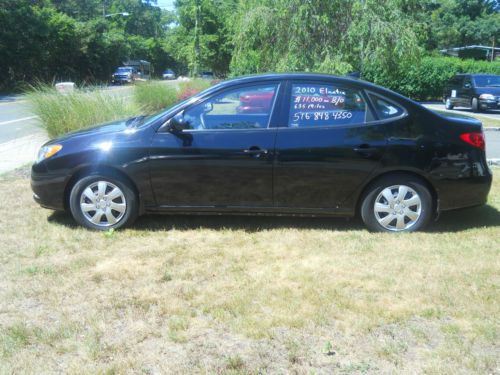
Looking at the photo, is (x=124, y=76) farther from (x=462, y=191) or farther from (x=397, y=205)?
(x=462, y=191)

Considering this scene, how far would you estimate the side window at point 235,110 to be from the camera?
5.17 meters

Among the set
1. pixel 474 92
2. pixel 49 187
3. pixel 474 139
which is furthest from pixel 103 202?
pixel 474 92

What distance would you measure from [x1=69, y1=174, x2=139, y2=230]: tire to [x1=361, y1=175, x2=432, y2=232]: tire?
235cm

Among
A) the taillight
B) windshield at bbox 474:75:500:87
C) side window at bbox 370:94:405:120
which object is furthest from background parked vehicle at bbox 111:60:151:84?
windshield at bbox 474:75:500:87

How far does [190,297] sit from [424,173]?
A: 268 cm

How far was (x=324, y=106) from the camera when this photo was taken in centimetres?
514

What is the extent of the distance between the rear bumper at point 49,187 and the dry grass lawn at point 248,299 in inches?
10.8

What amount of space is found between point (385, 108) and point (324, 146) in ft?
2.46

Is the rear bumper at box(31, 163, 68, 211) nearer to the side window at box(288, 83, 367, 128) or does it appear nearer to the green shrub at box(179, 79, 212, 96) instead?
the side window at box(288, 83, 367, 128)

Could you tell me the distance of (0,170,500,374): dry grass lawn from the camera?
3000 mm

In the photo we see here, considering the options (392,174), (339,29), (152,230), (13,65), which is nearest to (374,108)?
(392,174)

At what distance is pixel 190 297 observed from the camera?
3.77 meters

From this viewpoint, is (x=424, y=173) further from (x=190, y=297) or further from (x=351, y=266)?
(x=190, y=297)

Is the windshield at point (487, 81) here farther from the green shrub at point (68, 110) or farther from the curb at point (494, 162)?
the green shrub at point (68, 110)
